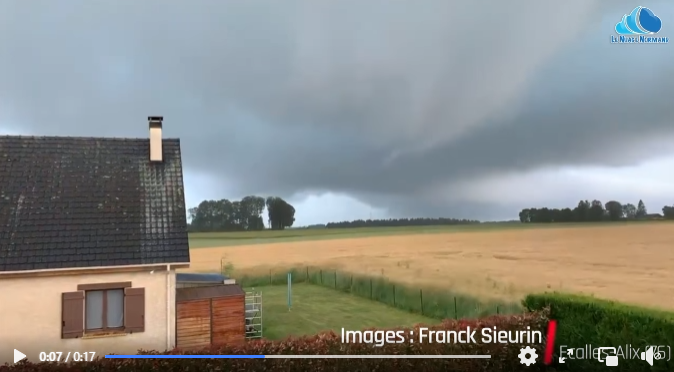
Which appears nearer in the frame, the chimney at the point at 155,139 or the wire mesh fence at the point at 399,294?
the chimney at the point at 155,139

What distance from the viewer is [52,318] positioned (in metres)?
7.47

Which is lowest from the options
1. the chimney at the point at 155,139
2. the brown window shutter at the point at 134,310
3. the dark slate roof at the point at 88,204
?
the brown window shutter at the point at 134,310

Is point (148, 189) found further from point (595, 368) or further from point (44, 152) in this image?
point (595, 368)

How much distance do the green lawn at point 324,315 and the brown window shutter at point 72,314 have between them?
484cm

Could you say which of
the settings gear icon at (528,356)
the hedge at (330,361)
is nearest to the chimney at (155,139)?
the hedge at (330,361)

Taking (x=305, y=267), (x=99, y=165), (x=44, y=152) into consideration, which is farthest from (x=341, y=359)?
(x=305, y=267)

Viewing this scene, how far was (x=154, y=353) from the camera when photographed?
661 centimetres

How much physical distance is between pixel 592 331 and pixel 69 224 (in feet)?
35.0

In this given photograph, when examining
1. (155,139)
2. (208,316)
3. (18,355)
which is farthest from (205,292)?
(155,139)

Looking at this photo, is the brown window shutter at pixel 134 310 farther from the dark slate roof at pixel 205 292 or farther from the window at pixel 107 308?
the dark slate roof at pixel 205 292

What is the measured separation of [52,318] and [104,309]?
0.85 meters

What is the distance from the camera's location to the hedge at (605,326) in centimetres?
666
